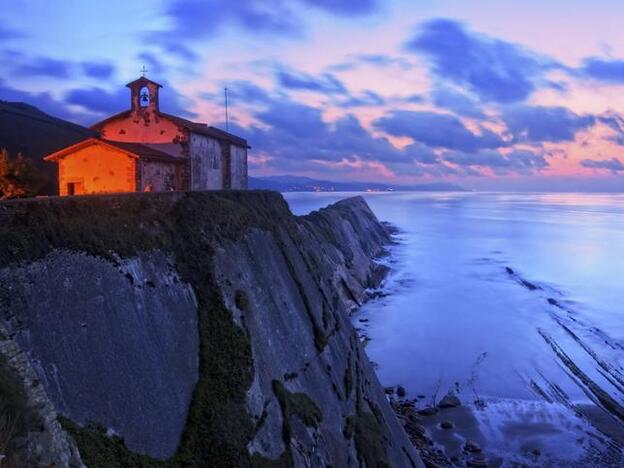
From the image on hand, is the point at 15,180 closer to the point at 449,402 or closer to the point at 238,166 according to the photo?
the point at 238,166

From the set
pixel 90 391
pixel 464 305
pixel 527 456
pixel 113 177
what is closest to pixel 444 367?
pixel 527 456

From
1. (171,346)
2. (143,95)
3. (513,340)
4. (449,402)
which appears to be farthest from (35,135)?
(513,340)

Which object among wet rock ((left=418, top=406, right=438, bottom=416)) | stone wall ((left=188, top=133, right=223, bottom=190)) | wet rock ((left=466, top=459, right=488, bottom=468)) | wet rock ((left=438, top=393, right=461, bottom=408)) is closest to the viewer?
wet rock ((left=466, top=459, right=488, bottom=468))

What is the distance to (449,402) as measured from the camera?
28.6 m

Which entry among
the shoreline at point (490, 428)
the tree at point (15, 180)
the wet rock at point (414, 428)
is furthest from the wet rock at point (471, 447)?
the tree at point (15, 180)

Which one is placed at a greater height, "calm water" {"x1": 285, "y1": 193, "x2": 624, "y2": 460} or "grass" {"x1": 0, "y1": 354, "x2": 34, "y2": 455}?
"grass" {"x1": 0, "y1": 354, "x2": 34, "y2": 455}

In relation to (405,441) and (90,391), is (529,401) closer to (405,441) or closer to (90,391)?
(405,441)

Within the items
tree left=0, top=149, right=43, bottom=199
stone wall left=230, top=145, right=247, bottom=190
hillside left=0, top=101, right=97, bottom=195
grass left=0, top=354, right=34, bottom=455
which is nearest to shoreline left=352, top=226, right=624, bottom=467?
stone wall left=230, top=145, right=247, bottom=190

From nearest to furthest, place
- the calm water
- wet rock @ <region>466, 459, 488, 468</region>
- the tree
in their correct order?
1. wet rock @ <region>466, 459, 488, 468</region>
2. the tree
3. the calm water

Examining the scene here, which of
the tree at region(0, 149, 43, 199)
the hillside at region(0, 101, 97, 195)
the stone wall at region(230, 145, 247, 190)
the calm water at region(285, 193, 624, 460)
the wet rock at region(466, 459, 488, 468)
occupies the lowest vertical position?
the wet rock at region(466, 459, 488, 468)

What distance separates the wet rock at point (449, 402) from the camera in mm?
28467

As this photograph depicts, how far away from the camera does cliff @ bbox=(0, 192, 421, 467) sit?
32.1 ft

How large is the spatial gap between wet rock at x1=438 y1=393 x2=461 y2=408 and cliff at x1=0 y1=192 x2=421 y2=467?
860 centimetres

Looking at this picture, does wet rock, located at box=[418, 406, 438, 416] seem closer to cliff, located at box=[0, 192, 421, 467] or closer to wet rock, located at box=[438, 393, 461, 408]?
wet rock, located at box=[438, 393, 461, 408]
